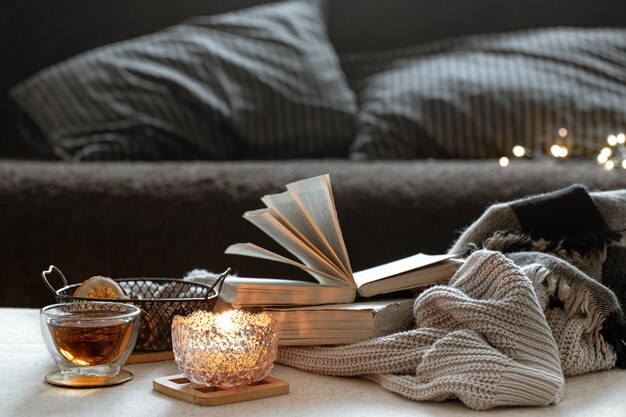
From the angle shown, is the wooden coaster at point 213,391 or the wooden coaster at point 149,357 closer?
the wooden coaster at point 213,391

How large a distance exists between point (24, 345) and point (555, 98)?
58.1 inches

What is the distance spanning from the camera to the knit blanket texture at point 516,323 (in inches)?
31.4

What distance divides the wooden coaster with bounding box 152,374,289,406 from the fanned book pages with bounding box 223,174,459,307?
0.11 meters

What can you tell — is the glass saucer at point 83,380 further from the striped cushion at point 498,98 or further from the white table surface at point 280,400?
the striped cushion at point 498,98

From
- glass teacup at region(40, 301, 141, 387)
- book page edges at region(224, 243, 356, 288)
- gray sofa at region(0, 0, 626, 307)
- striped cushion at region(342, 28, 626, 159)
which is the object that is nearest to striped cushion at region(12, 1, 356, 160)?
striped cushion at region(342, 28, 626, 159)

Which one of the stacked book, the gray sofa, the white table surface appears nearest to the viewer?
the white table surface

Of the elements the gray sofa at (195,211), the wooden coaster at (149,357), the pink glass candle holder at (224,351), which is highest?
the pink glass candle holder at (224,351)

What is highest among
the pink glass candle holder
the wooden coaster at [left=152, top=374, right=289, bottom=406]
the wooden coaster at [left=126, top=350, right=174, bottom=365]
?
the pink glass candle holder

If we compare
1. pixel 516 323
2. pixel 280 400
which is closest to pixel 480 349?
pixel 516 323

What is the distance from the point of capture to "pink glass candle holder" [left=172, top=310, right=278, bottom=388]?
800mm

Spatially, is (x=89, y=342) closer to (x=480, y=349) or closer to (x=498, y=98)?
(x=480, y=349)

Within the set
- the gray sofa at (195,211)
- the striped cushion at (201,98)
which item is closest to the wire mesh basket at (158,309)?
the gray sofa at (195,211)

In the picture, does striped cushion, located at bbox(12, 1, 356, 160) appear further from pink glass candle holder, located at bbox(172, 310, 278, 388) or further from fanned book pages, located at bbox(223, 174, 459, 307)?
pink glass candle holder, located at bbox(172, 310, 278, 388)

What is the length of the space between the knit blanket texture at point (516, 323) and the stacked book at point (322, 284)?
0.02m
